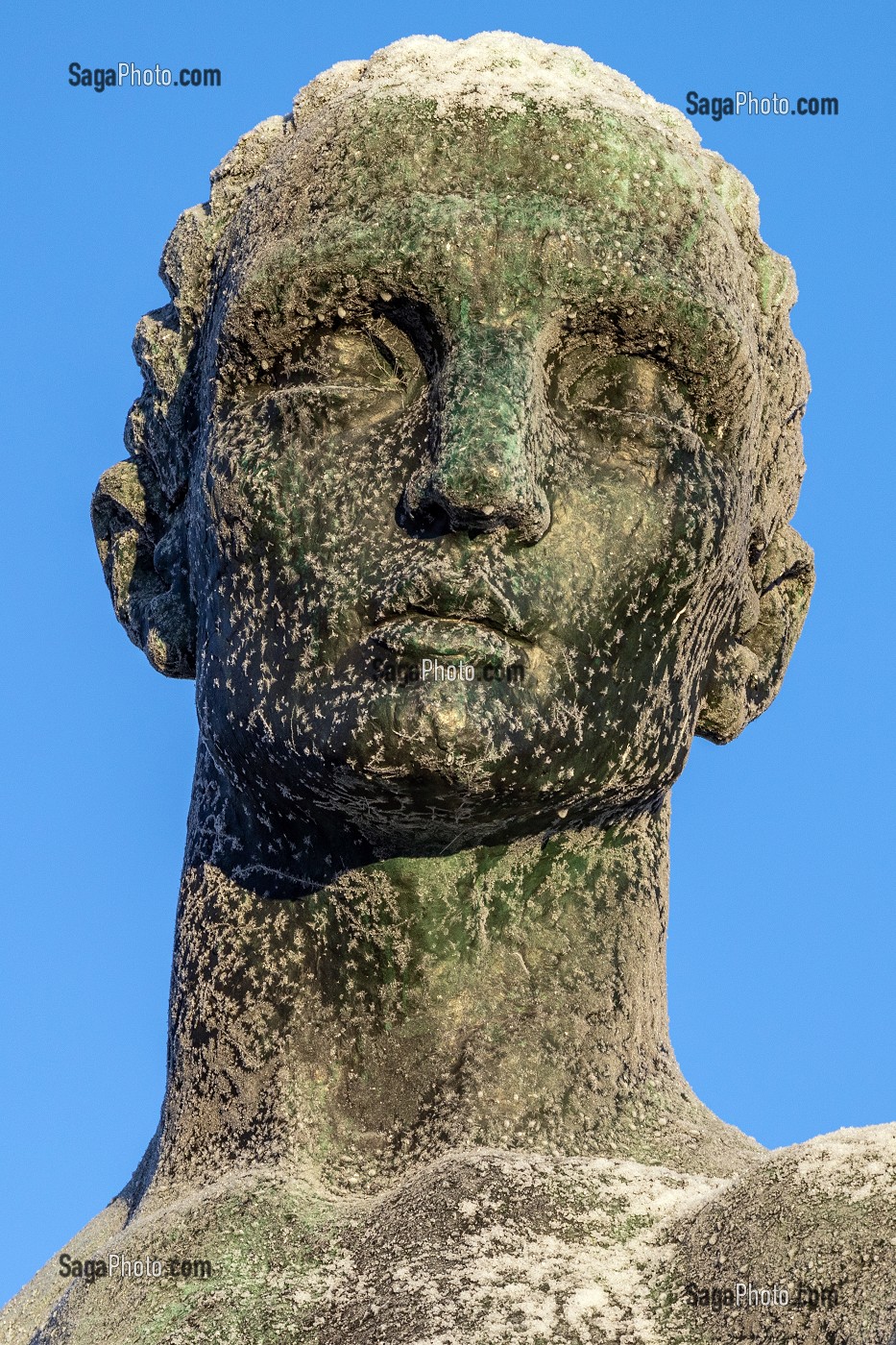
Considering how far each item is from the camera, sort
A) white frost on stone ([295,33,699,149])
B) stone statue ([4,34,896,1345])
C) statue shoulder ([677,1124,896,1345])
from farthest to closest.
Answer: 1. white frost on stone ([295,33,699,149])
2. stone statue ([4,34,896,1345])
3. statue shoulder ([677,1124,896,1345])

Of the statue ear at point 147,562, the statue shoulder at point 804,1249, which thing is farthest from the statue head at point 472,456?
the statue shoulder at point 804,1249

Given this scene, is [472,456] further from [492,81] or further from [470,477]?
[492,81]

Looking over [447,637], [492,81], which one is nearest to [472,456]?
[447,637]

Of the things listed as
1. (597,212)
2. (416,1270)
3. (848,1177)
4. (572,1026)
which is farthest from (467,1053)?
(597,212)

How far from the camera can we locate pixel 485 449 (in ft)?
20.6

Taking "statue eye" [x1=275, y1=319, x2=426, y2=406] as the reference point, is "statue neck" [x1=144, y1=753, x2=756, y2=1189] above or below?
below

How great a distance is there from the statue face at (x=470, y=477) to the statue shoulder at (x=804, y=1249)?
3.82 feet

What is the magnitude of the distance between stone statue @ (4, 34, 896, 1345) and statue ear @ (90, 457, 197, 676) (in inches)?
8.9

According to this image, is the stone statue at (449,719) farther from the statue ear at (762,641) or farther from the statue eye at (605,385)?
the statue ear at (762,641)

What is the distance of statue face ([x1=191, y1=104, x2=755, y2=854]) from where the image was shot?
6.29 metres

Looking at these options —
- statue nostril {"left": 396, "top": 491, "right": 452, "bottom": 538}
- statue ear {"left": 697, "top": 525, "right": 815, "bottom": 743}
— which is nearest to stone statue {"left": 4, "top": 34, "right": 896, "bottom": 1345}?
statue nostril {"left": 396, "top": 491, "right": 452, "bottom": 538}

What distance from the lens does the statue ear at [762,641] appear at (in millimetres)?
7457

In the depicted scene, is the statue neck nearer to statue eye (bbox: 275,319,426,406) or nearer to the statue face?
the statue face

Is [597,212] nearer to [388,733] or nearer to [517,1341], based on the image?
[388,733]
